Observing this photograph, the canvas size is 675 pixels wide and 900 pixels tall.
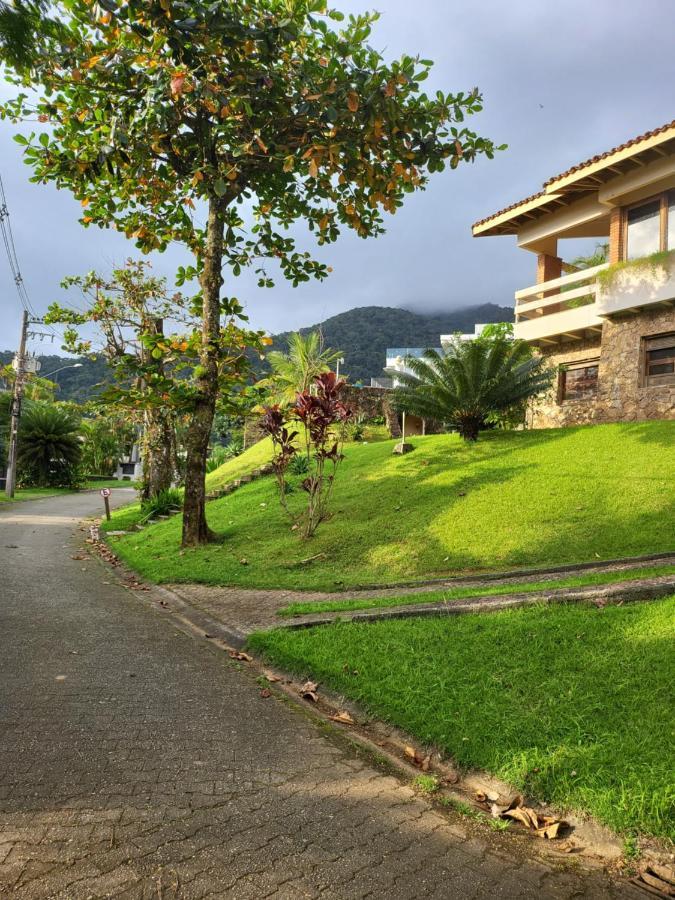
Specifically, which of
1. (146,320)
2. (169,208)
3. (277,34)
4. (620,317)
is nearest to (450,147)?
(277,34)

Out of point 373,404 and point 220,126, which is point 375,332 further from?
point 220,126

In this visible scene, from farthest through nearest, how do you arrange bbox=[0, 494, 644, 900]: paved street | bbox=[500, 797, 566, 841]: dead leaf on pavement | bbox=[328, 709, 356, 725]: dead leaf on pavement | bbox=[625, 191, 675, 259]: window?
bbox=[625, 191, 675, 259]: window
bbox=[328, 709, 356, 725]: dead leaf on pavement
bbox=[500, 797, 566, 841]: dead leaf on pavement
bbox=[0, 494, 644, 900]: paved street

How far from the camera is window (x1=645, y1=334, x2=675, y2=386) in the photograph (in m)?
14.9

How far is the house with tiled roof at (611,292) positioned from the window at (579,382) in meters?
0.03

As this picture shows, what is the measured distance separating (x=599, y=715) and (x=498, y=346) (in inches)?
448

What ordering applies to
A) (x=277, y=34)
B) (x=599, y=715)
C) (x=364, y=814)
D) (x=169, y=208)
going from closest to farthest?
1. (x=364, y=814)
2. (x=599, y=715)
3. (x=277, y=34)
4. (x=169, y=208)

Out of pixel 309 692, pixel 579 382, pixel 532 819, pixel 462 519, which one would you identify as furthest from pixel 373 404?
pixel 532 819

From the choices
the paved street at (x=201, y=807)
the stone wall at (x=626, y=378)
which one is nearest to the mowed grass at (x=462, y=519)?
the stone wall at (x=626, y=378)

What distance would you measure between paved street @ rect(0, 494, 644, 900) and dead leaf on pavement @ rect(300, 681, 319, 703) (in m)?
0.29

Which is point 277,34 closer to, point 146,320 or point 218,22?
point 218,22

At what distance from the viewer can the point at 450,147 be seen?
913 centimetres

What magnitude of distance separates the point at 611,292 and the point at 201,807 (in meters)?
16.1

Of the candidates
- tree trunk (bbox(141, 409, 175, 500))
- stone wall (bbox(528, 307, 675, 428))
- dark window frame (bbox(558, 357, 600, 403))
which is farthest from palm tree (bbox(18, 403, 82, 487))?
stone wall (bbox(528, 307, 675, 428))

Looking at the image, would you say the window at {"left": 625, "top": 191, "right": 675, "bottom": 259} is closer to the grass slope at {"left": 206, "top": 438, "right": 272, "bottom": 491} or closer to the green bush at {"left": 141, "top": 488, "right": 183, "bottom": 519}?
the grass slope at {"left": 206, "top": 438, "right": 272, "bottom": 491}
